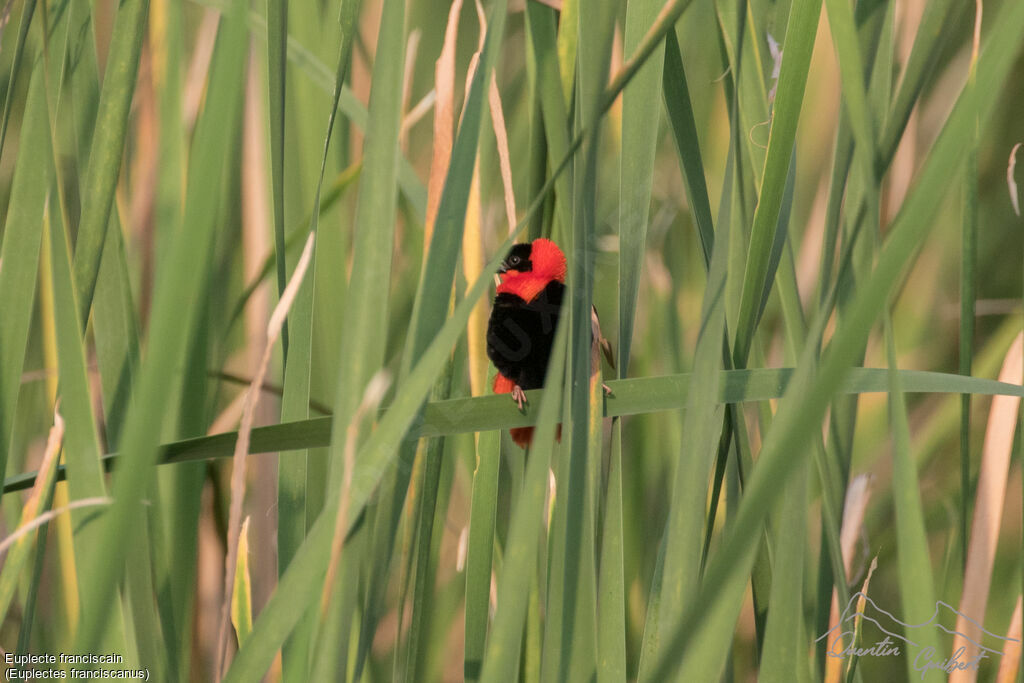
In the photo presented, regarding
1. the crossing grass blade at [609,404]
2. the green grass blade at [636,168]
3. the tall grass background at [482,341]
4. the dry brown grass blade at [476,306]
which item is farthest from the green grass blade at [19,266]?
the green grass blade at [636,168]

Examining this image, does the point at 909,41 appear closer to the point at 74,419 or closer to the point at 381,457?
the point at 381,457

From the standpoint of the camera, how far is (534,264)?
0.62 m

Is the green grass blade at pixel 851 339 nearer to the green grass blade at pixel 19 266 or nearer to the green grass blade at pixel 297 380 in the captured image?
the green grass blade at pixel 297 380

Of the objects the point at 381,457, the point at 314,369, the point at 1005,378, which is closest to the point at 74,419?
the point at 381,457

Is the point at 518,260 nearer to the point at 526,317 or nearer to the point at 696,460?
the point at 526,317

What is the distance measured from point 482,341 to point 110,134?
0.37 m

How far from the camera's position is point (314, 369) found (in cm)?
80

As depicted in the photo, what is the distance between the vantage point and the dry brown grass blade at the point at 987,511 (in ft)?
2.34

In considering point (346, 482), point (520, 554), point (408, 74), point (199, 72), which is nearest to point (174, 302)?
point (346, 482)

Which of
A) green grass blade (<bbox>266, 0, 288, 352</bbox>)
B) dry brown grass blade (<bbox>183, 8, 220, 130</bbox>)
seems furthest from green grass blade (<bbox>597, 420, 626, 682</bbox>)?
dry brown grass blade (<bbox>183, 8, 220, 130</bbox>)

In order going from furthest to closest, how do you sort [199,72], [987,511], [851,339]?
[199,72] < [987,511] < [851,339]

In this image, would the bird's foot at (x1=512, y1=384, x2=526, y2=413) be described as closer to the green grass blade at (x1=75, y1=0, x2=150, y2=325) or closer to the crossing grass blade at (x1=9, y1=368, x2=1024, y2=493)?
the crossing grass blade at (x1=9, y1=368, x2=1024, y2=493)

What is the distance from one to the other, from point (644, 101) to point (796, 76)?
0.11 meters

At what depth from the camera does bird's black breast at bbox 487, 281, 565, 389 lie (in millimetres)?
625
